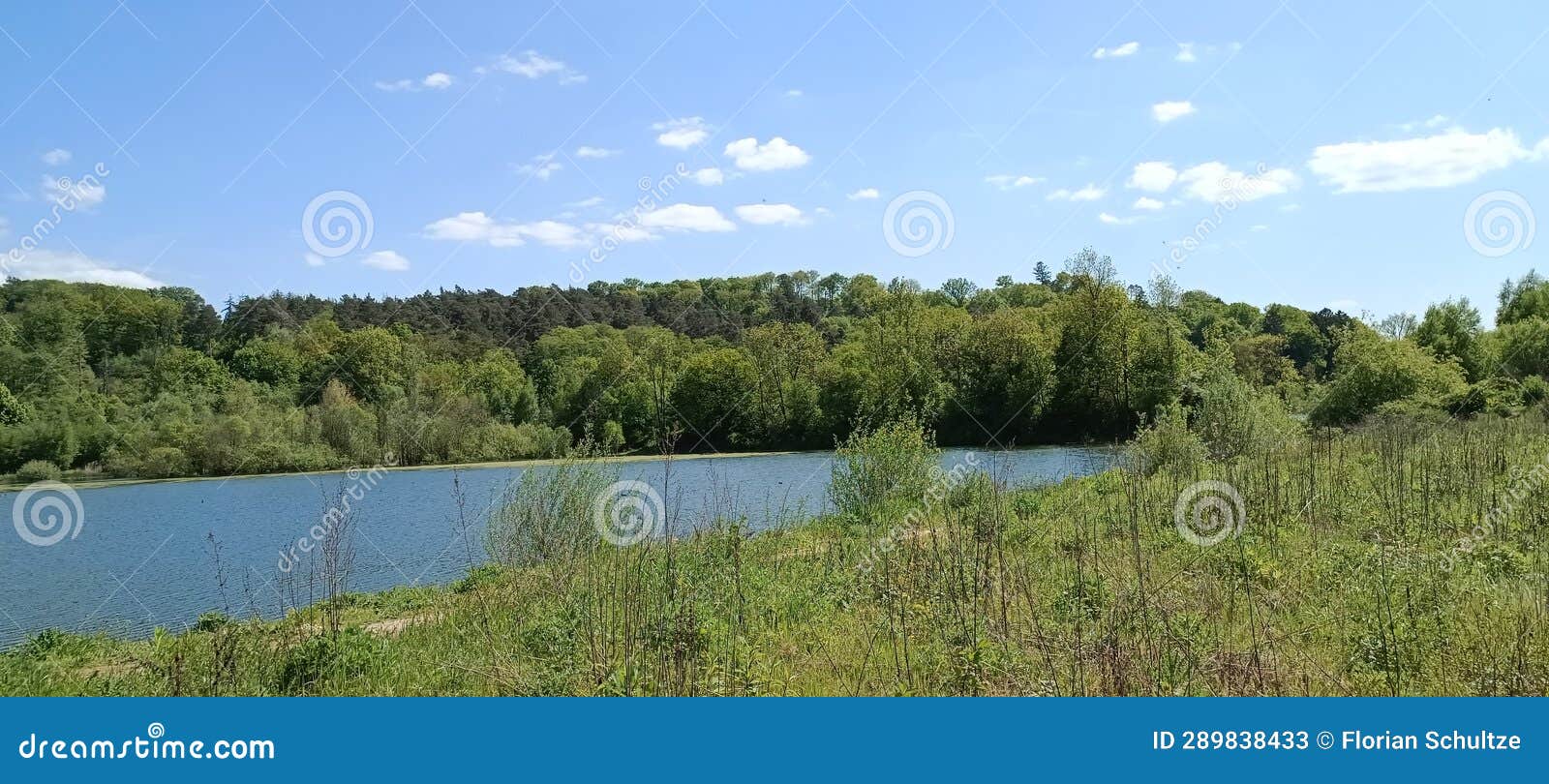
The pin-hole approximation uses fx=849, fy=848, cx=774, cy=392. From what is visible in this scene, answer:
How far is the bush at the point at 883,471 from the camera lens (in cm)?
1827

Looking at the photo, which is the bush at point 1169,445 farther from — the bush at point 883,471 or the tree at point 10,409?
the tree at point 10,409

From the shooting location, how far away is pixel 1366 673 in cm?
561

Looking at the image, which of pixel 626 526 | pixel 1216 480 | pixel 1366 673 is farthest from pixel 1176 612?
pixel 626 526

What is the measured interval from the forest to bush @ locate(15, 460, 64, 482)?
0.14 metres

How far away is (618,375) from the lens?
6212cm

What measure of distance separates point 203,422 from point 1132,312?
63811 mm

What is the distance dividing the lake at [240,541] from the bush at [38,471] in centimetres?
517

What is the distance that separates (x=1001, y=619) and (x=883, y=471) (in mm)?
11977

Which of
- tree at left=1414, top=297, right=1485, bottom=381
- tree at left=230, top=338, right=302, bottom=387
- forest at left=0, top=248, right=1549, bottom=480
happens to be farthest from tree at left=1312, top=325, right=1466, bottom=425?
tree at left=230, top=338, right=302, bottom=387

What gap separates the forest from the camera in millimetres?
47469

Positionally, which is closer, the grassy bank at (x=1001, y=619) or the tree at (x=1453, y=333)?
the grassy bank at (x=1001, y=619)

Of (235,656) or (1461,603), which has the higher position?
(1461,603)

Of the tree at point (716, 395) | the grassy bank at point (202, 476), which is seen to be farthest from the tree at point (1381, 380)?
the tree at point (716, 395)

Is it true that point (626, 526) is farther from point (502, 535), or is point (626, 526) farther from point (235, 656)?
point (235, 656)
